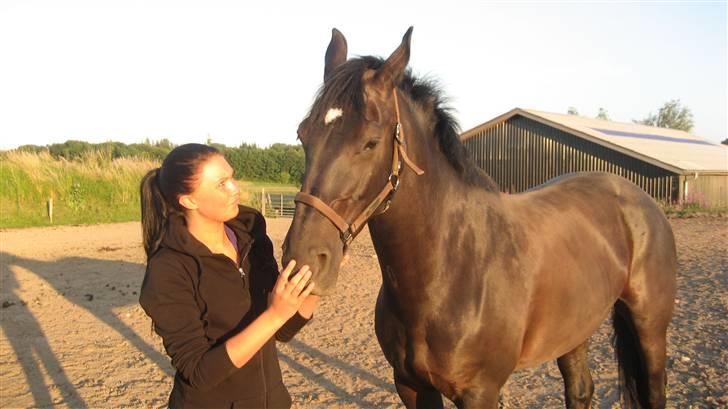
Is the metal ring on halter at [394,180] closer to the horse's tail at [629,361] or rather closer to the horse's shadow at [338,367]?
the horse's tail at [629,361]

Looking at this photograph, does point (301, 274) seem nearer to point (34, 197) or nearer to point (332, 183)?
point (332, 183)

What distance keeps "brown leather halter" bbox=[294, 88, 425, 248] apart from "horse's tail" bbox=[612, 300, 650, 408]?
2.49m

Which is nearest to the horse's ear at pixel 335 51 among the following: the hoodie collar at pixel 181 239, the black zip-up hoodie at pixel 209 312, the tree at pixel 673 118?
the black zip-up hoodie at pixel 209 312

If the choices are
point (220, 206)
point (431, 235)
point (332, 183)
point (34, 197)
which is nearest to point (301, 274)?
point (332, 183)

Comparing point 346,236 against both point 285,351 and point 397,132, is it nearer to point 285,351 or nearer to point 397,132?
point 397,132

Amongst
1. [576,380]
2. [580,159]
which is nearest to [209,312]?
[576,380]

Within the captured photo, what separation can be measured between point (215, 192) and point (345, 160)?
49 centimetres

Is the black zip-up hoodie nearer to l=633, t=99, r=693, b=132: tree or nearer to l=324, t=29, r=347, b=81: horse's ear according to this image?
l=324, t=29, r=347, b=81: horse's ear

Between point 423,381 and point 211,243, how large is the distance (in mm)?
1183

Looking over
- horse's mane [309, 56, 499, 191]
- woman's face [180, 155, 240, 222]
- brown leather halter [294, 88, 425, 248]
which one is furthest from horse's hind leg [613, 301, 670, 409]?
woman's face [180, 155, 240, 222]

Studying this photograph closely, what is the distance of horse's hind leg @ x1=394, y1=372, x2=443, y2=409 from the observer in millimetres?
2744

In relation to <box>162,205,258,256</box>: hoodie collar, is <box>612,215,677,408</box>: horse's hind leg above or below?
below

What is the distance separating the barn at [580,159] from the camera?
20328 millimetres

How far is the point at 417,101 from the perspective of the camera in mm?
2416
